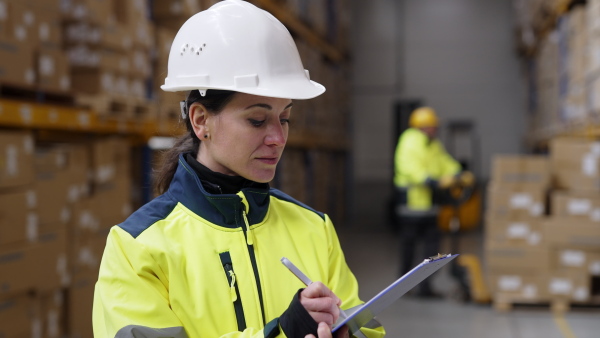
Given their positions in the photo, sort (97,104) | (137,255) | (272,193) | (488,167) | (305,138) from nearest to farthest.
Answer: (137,255), (272,193), (97,104), (305,138), (488,167)

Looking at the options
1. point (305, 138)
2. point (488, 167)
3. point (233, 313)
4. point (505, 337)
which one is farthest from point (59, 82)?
point (488, 167)

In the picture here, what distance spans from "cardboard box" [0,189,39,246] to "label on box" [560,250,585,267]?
4.50 meters

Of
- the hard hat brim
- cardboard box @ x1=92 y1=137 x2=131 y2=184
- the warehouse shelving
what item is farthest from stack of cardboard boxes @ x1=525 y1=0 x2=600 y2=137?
the hard hat brim

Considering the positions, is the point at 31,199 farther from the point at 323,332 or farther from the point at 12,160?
the point at 323,332

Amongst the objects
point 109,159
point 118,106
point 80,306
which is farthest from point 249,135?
point 118,106

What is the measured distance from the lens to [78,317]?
4.27m

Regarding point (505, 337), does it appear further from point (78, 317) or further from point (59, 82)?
point (59, 82)

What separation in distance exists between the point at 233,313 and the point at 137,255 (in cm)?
25

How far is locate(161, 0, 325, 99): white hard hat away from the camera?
58.4 inches

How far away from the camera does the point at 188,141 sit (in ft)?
5.60

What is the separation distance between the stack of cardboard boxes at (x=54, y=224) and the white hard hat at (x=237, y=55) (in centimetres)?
238

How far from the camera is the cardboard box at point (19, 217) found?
3490mm

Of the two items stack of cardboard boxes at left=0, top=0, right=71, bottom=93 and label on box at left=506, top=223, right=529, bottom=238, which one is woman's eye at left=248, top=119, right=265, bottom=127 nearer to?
stack of cardboard boxes at left=0, top=0, right=71, bottom=93

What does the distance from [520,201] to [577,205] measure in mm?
499
